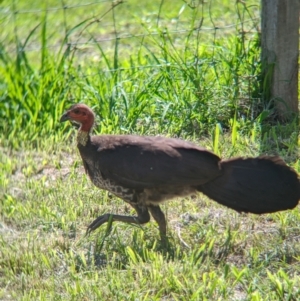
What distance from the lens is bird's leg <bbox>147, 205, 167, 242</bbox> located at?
192 inches

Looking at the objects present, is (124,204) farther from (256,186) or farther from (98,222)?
(256,186)

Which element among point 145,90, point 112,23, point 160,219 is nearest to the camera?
point 160,219

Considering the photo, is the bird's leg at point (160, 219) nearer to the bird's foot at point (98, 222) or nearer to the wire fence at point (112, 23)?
the bird's foot at point (98, 222)

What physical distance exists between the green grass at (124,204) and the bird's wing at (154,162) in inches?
15.1

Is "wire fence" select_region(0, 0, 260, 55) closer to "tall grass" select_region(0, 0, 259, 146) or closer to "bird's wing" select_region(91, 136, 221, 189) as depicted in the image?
"tall grass" select_region(0, 0, 259, 146)

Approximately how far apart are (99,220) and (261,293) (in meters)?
1.29

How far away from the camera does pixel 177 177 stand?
4.74 meters

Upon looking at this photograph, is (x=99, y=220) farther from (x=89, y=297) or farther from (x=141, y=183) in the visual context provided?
(x=89, y=297)

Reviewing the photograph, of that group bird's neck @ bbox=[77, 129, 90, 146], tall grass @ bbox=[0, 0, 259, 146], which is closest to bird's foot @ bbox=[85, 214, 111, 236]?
bird's neck @ bbox=[77, 129, 90, 146]

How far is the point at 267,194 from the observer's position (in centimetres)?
463

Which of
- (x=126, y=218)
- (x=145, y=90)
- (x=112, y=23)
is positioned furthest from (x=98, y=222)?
(x=112, y=23)

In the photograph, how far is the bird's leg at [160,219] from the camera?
16.0ft

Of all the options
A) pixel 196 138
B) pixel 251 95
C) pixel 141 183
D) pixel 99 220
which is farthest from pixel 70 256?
pixel 251 95

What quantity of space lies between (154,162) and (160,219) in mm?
382
